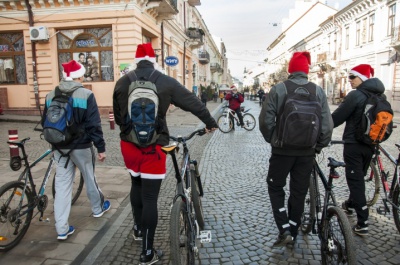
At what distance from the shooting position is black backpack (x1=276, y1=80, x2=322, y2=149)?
2971 millimetres

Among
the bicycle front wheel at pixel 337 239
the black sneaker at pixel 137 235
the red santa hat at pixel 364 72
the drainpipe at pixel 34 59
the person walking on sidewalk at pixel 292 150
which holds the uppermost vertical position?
the drainpipe at pixel 34 59

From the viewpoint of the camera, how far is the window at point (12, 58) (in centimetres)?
1738

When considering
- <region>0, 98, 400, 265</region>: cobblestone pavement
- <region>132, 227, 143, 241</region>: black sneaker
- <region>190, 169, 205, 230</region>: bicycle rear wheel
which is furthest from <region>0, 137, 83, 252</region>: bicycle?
<region>190, 169, 205, 230</region>: bicycle rear wheel

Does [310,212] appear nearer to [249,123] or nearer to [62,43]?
[249,123]

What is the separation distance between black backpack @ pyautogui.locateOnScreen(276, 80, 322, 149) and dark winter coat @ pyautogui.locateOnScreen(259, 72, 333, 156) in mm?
A: 67

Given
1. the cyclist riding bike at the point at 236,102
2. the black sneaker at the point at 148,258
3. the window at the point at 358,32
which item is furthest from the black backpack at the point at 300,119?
the window at the point at 358,32

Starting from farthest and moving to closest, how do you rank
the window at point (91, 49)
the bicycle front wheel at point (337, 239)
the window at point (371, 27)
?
1. the window at point (371, 27)
2. the window at point (91, 49)
3. the bicycle front wheel at point (337, 239)

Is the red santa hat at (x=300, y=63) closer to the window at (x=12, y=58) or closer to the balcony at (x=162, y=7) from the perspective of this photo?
the balcony at (x=162, y=7)

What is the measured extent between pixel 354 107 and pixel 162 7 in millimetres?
17169

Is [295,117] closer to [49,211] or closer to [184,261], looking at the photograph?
[184,261]

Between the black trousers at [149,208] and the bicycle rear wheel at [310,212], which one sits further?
the bicycle rear wheel at [310,212]

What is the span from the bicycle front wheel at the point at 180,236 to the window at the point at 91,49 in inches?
595

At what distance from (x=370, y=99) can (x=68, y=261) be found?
3533 millimetres

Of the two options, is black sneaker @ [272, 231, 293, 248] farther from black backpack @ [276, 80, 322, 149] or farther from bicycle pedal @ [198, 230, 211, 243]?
black backpack @ [276, 80, 322, 149]
